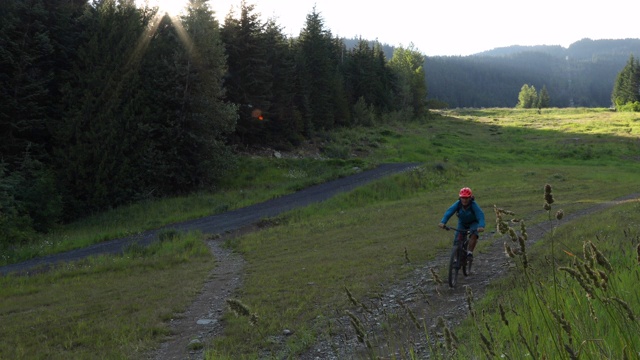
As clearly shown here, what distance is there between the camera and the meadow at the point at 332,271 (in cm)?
372

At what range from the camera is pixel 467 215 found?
11.2 metres

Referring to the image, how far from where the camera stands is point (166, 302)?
11.5m

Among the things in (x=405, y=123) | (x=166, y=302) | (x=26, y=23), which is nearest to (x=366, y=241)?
(x=166, y=302)

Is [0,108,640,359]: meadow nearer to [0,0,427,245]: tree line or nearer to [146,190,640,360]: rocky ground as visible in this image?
[146,190,640,360]: rocky ground

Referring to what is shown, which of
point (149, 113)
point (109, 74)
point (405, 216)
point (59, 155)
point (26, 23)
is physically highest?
point (26, 23)

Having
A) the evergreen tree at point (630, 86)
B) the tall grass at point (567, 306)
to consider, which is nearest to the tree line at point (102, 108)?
the tall grass at point (567, 306)

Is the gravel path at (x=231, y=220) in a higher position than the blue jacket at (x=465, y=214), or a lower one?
lower

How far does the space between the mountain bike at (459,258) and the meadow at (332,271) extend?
4.29ft

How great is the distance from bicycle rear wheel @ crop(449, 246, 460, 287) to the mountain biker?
0.99ft

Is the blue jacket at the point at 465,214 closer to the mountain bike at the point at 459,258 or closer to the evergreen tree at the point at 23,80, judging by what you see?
the mountain bike at the point at 459,258

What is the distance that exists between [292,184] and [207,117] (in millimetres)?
8149

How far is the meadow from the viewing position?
3717 millimetres

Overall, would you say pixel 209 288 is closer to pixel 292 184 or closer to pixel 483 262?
pixel 483 262

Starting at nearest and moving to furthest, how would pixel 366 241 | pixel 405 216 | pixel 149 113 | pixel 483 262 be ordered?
pixel 483 262 < pixel 366 241 < pixel 405 216 < pixel 149 113
